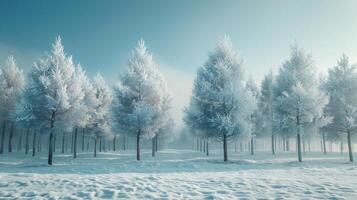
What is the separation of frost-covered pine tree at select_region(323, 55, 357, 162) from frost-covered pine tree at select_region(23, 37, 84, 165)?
2673 cm

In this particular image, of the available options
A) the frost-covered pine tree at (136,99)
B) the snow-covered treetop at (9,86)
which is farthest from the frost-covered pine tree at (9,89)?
the frost-covered pine tree at (136,99)

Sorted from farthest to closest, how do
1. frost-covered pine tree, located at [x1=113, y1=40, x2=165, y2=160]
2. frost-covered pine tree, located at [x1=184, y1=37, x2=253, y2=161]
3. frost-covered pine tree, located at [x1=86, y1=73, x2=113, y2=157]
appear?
frost-covered pine tree, located at [x1=86, y1=73, x2=113, y2=157]
frost-covered pine tree, located at [x1=113, y1=40, x2=165, y2=160]
frost-covered pine tree, located at [x1=184, y1=37, x2=253, y2=161]

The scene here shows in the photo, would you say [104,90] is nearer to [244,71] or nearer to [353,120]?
[244,71]

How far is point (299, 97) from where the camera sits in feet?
82.6

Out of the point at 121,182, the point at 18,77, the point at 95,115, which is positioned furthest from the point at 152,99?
the point at 18,77

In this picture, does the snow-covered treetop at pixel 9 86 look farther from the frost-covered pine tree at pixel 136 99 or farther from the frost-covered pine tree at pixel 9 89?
the frost-covered pine tree at pixel 136 99

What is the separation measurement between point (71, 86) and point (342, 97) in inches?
1103

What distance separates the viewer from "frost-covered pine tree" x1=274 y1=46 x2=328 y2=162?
25.2 m

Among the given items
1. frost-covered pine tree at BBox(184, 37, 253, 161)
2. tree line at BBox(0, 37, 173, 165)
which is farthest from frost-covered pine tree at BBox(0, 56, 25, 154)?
frost-covered pine tree at BBox(184, 37, 253, 161)

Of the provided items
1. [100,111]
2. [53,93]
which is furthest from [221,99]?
[100,111]

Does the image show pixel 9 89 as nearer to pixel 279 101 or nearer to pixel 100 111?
pixel 100 111

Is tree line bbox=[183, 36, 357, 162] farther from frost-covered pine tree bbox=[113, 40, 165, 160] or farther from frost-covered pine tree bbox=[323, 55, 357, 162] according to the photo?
frost-covered pine tree bbox=[113, 40, 165, 160]

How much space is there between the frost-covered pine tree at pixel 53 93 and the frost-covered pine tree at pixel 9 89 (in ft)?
50.5

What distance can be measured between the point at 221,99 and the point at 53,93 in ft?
50.5
